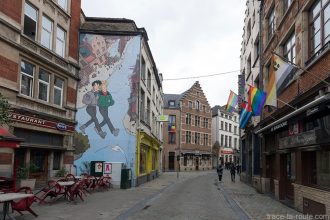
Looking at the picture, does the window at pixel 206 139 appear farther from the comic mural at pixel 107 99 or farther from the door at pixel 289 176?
the door at pixel 289 176

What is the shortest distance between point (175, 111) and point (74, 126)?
130 ft

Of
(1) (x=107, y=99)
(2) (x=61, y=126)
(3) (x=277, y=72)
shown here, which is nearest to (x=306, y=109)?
(3) (x=277, y=72)

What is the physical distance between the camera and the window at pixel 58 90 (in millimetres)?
21281

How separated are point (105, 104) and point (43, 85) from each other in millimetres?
5068

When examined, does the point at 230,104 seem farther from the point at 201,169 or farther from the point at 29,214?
the point at 201,169

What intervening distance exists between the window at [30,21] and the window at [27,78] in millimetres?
1339

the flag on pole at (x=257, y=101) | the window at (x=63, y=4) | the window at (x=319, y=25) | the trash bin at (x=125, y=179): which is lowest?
the trash bin at (x=125, y=179)

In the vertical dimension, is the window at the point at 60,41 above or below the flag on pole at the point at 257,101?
above

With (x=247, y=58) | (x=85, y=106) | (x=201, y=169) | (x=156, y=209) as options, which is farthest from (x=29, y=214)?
(x=201, y=169)

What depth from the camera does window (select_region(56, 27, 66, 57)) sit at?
2155cm

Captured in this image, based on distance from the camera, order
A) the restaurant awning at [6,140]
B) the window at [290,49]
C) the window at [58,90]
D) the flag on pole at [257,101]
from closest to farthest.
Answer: the restaurant awning at [6,140] → the window at [290,49] → the flag on pole at [257,101] → the window at [58,90]

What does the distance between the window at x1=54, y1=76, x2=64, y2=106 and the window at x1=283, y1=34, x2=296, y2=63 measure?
11.7 metres

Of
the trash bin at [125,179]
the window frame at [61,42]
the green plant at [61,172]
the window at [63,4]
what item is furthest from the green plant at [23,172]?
the window at [63,4]

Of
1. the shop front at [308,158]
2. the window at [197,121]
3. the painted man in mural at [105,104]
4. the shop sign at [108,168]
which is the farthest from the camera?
the window at [197,121]
